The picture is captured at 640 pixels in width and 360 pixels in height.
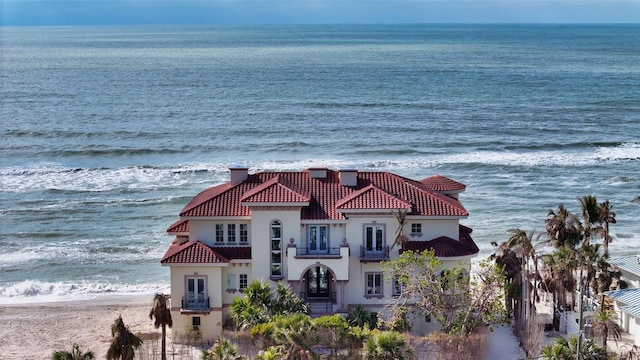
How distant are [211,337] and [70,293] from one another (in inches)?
482

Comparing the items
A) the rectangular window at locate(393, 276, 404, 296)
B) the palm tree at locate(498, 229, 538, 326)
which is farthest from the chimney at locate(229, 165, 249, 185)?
the palm tree at locate(498, 229, 538, 326)

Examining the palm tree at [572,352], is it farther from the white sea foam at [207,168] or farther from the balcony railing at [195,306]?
the white sea foam at [207,168]

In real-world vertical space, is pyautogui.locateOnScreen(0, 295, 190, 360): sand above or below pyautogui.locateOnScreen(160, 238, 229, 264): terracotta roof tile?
below

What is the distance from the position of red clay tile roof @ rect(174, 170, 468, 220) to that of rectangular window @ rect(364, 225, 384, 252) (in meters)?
1.06

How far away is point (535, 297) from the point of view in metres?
42.9

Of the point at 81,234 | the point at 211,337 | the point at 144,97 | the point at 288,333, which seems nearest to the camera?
the point at 288,333

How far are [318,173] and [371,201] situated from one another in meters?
3.79

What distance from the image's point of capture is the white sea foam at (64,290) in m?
50.7

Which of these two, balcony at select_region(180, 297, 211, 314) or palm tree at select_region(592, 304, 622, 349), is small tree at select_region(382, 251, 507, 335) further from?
balcony at select_region(180, 297, 211, 314)

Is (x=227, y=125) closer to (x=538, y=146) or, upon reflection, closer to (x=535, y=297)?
(x=538, y=146)

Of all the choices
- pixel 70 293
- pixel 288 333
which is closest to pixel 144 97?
pixel 70 293

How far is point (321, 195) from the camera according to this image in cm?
4422

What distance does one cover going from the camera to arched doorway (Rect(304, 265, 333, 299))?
43.7 metres

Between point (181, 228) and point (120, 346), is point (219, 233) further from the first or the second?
point (120, 346)
